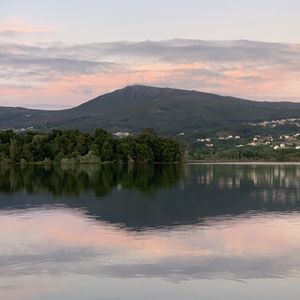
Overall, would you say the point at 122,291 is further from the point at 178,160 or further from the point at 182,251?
the point at 178,160

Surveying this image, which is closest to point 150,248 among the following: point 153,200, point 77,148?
point 153,200

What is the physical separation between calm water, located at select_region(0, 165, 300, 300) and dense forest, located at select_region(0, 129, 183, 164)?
67744mm

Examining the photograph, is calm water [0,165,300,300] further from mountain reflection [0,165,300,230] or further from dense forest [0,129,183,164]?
dense forest [0,129,183,164]

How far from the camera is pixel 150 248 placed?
20047 mm

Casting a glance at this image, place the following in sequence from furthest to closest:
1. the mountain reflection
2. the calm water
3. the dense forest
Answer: the dense forest < the mountain reflection < the calm water

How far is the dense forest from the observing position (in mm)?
104188

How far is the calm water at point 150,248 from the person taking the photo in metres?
15.1

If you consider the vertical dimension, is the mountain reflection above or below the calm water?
below

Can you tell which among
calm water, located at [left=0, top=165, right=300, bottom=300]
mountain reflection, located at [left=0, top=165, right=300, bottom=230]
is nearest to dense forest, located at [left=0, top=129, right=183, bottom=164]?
mountain reflection, located at [left=0, top=165, right=300, bottom=230]

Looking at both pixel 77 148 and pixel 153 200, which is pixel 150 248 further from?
pixel 77 148

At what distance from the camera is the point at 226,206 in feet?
108

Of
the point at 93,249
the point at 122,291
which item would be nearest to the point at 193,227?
the point at 93,249

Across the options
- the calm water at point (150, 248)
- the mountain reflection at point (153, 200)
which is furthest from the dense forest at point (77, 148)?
the calm water at point (150, 248)

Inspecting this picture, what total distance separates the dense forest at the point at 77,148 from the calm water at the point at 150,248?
222ft
